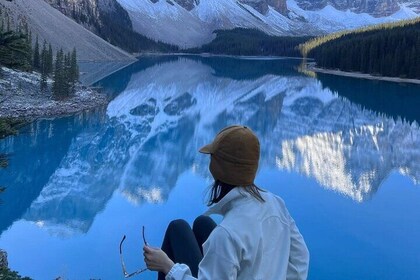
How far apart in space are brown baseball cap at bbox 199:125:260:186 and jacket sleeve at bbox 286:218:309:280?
0.36 m

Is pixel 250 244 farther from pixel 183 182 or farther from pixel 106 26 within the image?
pixel 106 26

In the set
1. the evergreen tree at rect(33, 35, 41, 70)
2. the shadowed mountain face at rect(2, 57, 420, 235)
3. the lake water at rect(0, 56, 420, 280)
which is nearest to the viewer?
the lake water at rect(0, 56, 420, 280)

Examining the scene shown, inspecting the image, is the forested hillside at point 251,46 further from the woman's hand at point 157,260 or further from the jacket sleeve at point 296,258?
the woman's hand at point 157,260

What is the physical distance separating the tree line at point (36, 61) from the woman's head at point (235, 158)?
1988 mm

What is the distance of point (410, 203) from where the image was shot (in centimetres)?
1328

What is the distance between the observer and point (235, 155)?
248 centimetres

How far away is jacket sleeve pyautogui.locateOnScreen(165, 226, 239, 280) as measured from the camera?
7.51 ft

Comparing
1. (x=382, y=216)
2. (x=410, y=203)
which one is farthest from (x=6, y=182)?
(x=410, y=203)

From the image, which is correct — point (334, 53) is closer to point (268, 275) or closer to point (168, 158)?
point (168, 158)

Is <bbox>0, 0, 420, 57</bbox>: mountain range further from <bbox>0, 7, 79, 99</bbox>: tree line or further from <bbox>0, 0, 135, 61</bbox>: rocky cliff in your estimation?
<bbox>0, 7, 79, 99</bbox>: tree line

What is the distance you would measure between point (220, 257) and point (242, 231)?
0.14 m

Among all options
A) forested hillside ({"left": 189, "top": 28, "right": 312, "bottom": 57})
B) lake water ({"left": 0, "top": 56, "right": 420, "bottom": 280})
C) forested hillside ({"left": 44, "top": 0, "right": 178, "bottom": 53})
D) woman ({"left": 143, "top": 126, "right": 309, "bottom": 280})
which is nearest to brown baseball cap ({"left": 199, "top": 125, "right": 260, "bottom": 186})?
woman ({"left": 143, "top": 126, "right": 309, "bottom": 280})

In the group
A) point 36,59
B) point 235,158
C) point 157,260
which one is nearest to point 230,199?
point 235,158

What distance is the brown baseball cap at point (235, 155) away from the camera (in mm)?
2480
